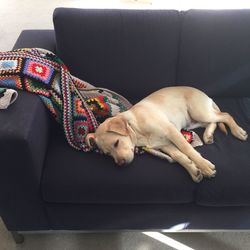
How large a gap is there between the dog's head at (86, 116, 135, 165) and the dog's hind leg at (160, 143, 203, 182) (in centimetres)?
21

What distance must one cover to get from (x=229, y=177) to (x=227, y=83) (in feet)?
2.62

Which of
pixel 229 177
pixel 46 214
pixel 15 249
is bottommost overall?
pixel 15 249

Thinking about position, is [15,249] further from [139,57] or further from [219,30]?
[219,30]

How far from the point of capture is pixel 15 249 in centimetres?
179

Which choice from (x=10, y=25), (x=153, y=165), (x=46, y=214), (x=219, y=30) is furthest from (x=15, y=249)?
(x=10, y=25)

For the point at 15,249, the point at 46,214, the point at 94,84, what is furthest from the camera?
the point at 94,84

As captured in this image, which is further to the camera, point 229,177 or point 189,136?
point 189,136

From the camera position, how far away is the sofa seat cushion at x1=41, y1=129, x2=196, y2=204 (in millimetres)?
1517

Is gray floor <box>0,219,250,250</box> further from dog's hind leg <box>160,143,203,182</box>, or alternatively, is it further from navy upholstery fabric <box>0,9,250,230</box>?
dog's hind leg <box>160,143,203,182</box>

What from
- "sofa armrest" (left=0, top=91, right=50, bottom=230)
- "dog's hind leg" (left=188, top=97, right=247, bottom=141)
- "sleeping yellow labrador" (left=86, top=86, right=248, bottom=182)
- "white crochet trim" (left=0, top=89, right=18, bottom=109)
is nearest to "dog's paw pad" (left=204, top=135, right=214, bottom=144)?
"sleeping yellow labrador" (left=86, top=86, right=248, bottom=182)

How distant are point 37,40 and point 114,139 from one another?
0.96 metres

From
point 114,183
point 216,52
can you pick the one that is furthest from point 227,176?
point 216,52

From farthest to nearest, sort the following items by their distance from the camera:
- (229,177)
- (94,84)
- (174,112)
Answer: (94,84) < (174,112) < (229,177)

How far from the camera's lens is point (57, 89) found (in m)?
1.73
